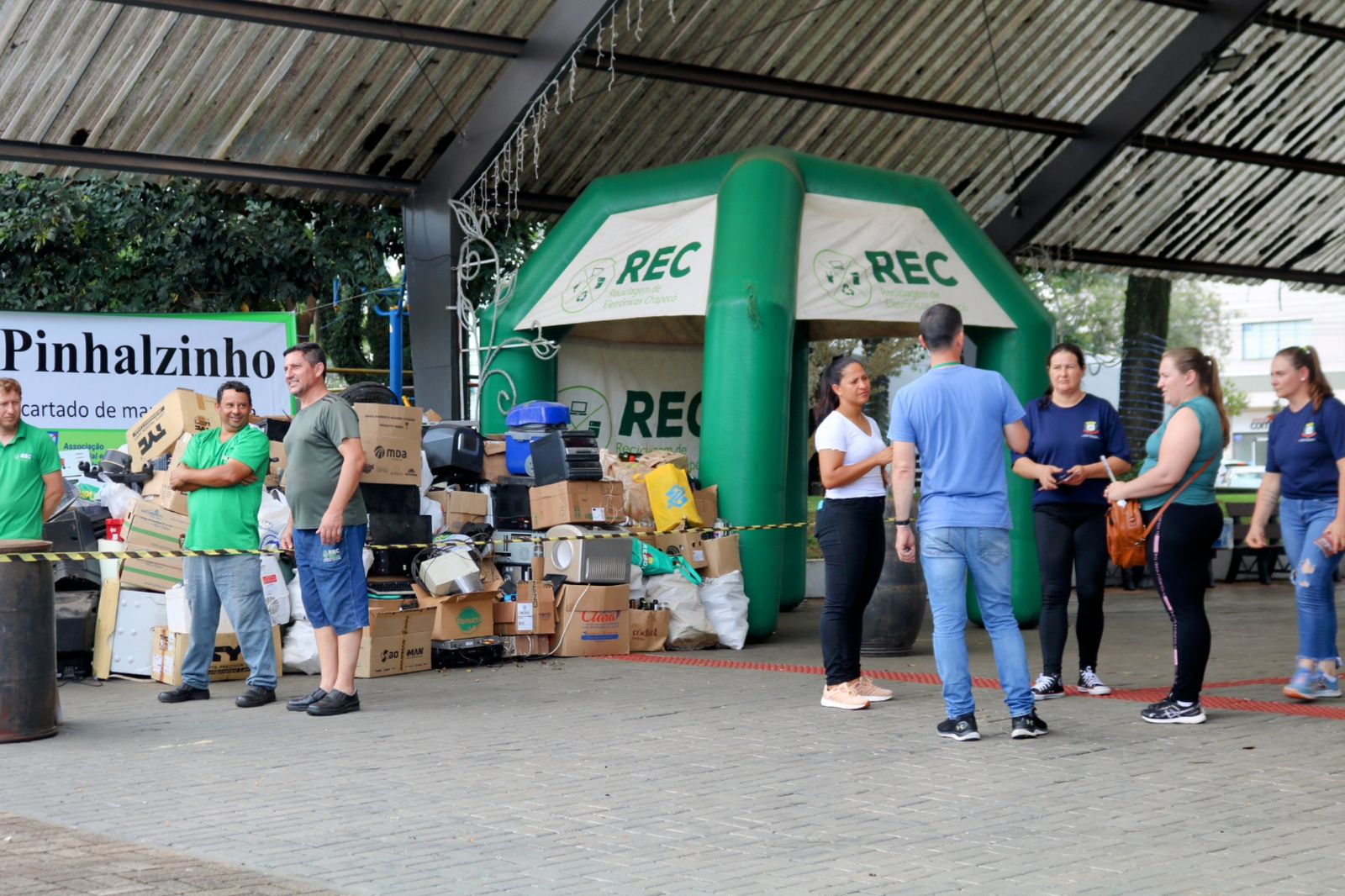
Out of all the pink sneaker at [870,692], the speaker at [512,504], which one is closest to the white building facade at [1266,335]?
the speaker at [512,504]

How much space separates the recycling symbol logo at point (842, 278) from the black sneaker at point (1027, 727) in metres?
5.61

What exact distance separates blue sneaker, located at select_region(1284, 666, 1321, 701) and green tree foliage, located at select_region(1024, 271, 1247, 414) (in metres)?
38.1

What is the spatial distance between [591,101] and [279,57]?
10.1 ft

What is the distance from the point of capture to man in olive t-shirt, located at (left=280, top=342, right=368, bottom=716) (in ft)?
25.2

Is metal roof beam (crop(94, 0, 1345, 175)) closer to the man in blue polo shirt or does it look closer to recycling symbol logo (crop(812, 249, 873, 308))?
recycling symbol logo (crop(812, 249, 873, 308))

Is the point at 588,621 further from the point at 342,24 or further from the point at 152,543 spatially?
the point at 342,24

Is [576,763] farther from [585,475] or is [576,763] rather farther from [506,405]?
[506,405]

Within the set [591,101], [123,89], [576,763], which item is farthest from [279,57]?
[576,763]

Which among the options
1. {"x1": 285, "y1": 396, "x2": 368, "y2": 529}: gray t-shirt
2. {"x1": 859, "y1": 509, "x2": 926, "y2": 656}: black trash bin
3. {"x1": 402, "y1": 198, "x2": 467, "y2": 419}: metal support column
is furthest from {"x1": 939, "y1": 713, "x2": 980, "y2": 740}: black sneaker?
{"x1": 402, "y1": 198, "x2": 467, "y2": 419}: metal support column

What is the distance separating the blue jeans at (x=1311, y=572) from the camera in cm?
762

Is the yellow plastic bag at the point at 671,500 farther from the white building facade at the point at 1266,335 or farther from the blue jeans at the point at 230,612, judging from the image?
the white building facade at the point at 1266,335

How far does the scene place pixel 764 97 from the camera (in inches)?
589

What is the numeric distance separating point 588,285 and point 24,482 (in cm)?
561

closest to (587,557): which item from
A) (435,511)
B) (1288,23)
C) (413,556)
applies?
(435,511)
